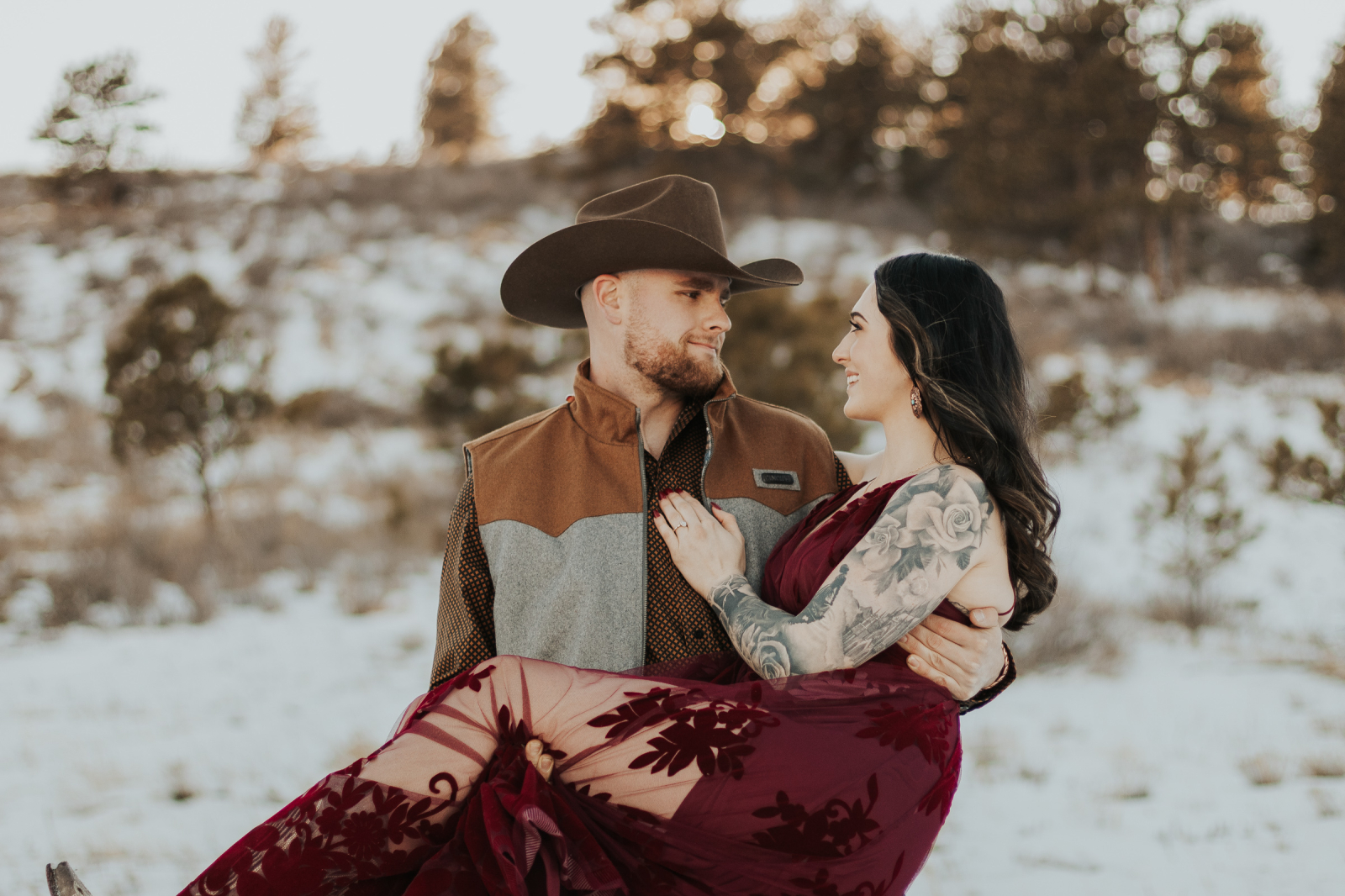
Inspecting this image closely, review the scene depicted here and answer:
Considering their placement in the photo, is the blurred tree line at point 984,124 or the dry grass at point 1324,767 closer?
the dry grass at point 1324,767

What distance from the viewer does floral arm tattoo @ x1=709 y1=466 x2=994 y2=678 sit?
2189mm

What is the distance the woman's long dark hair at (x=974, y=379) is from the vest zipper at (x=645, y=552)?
0.71 m

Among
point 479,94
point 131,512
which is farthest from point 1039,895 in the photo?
point 479,94

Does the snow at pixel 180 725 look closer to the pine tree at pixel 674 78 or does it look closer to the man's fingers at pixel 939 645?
the man's fingers at pixel 939 645

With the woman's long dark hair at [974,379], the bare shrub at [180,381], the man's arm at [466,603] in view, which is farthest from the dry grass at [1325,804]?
the bare shrub at [180,381]

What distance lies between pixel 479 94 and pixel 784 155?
1563cm

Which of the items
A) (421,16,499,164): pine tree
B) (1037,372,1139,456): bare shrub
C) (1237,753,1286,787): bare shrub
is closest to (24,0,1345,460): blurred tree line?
(1037,372,1139,456): bare shrub

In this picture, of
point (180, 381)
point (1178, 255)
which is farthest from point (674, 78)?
point (180, 381)

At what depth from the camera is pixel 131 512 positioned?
9.73 meters

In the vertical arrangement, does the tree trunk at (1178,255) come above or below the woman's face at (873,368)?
above

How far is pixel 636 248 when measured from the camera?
267 centimetres

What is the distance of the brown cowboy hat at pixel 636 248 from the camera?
264 centimetres

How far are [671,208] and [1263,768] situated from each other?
13.4ft

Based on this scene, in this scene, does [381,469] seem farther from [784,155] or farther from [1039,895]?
[784,155]
